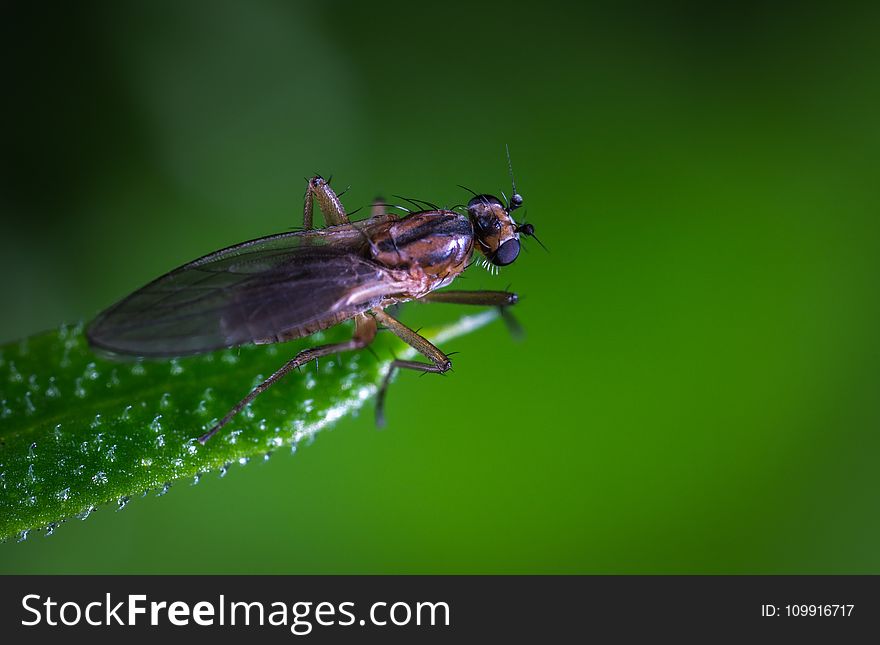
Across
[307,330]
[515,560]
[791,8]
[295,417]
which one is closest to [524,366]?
[515,560]

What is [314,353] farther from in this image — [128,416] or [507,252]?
[507,252]

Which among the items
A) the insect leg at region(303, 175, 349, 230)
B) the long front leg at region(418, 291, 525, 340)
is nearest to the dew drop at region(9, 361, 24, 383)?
the insect leg at region(303, 175, 349, 230)

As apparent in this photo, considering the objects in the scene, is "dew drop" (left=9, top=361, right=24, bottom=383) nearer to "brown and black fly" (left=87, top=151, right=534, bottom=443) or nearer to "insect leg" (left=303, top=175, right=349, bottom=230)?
"brown and black fly" (left=87, top=151, right=534, bottom=443)

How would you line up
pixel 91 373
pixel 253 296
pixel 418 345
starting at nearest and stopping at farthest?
pixel 91 373, pixel 253 296, pixel 418 345

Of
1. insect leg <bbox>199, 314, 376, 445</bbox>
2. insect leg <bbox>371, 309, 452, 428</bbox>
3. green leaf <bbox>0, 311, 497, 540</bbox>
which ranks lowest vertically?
green leaf <bbox>0, 311, 497, 540</bbox>

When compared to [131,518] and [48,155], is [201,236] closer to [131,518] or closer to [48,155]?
[48,155]

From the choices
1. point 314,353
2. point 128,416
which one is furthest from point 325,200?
point 128,416
